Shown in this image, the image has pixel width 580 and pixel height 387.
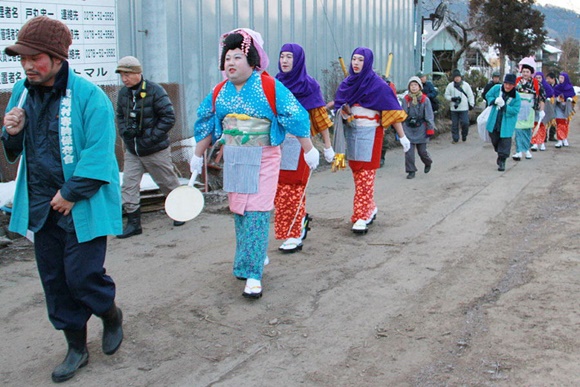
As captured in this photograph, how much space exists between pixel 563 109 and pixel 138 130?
11.0m

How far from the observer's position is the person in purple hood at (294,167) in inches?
238

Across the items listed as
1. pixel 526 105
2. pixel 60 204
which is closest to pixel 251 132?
pixel 60 204

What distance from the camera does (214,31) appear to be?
1038 cm

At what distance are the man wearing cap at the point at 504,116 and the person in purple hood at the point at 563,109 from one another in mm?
4167

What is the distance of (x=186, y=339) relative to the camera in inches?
165

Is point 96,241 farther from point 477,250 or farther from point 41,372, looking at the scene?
point 477,250

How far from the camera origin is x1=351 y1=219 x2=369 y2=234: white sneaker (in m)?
6.71

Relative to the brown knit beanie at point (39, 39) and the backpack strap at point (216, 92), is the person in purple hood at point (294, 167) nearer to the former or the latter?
the backpack strap at point (216, 92)

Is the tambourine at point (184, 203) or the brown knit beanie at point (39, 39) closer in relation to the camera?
the brown knit beanie at point (39, 39)

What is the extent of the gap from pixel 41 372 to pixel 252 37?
257 cm

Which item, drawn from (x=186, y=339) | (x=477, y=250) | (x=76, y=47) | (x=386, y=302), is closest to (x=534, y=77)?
Answer: (x=477, y=250)

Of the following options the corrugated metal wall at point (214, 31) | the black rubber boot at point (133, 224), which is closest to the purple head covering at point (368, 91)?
the black rubber boot at point (133, 224)

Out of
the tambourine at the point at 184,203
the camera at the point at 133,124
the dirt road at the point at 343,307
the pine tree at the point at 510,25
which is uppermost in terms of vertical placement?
the pine tree at the point at 510,25

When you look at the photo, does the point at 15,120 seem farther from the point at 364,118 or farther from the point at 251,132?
the point at 364,118
